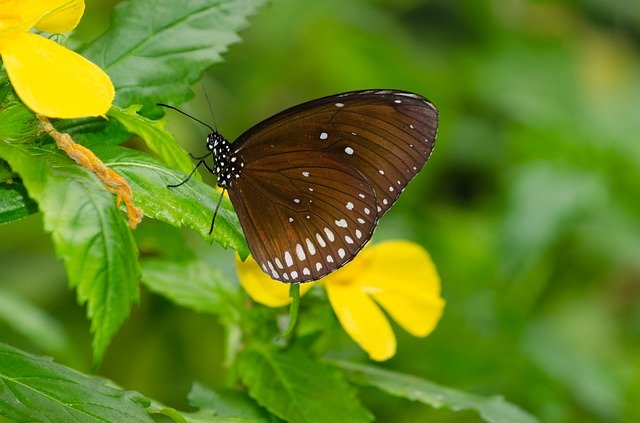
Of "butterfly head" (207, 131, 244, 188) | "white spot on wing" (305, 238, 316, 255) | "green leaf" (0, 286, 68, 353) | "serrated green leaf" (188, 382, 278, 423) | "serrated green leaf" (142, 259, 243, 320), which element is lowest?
"green leaf" (0, 286, 68, 353)

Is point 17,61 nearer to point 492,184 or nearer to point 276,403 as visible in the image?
point 276,403

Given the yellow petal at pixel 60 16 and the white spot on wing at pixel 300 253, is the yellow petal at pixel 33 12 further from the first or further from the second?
the white spot on wing at pixel 300 253

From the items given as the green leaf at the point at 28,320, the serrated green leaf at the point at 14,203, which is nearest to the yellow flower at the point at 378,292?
the serrated green leaf at the point at 14,203

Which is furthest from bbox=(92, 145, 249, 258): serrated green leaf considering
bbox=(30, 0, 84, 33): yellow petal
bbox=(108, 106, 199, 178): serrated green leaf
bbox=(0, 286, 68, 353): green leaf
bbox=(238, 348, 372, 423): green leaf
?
bbox=(0, 286, 68, 353): green leaf

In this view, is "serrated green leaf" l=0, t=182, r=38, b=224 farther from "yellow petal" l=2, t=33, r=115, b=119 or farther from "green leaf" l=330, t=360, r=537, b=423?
"green leaf" l=330, t=360, r=537, b=423

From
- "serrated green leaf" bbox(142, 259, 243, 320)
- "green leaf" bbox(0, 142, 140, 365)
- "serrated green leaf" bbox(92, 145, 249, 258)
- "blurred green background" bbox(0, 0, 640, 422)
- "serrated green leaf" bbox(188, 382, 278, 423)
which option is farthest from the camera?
"blurred green background" bbox(0, 0, 640, 422)

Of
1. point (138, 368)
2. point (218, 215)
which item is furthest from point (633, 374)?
point (218, 215)
